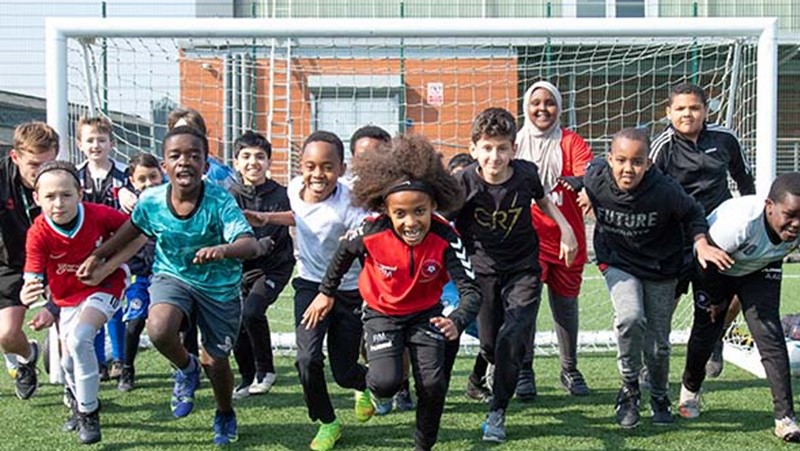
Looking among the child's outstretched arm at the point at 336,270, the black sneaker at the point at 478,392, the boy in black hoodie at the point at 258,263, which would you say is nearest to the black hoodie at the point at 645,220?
the black sneaker at the point at 478,392

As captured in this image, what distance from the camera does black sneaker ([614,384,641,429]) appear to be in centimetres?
476

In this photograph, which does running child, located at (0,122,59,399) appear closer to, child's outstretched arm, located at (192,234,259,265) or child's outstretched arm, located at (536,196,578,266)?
child's outstretched arm, located at (192,234,259,265)

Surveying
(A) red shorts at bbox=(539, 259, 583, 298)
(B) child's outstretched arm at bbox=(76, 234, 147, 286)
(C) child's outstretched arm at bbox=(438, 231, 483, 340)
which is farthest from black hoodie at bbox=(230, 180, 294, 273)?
(C) child's outstretched arm at bbox=(438, 231, 483, 340)

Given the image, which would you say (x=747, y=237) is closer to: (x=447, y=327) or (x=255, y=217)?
(x=447, y=327)

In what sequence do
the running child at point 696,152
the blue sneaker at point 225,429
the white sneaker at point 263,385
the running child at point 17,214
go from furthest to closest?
the white sneaker at point 263,385 → the running child at point 696,152 → the running child at point 17,214 → the blue sneaker at point 225,429

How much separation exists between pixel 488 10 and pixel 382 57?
10.4 meters

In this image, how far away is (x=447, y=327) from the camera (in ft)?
12.8

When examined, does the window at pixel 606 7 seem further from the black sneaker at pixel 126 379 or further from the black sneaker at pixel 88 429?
the black sneaker at pixel 88 429

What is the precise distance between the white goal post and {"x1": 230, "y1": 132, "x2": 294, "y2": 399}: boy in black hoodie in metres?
1.04

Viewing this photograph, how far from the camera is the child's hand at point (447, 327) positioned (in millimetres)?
3914

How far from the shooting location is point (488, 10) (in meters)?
18.0

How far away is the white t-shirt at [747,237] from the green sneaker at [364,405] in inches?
79.7

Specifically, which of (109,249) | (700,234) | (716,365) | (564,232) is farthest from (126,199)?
(716,365)

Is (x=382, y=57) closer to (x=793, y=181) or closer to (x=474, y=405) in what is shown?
(x=474, y=405)
